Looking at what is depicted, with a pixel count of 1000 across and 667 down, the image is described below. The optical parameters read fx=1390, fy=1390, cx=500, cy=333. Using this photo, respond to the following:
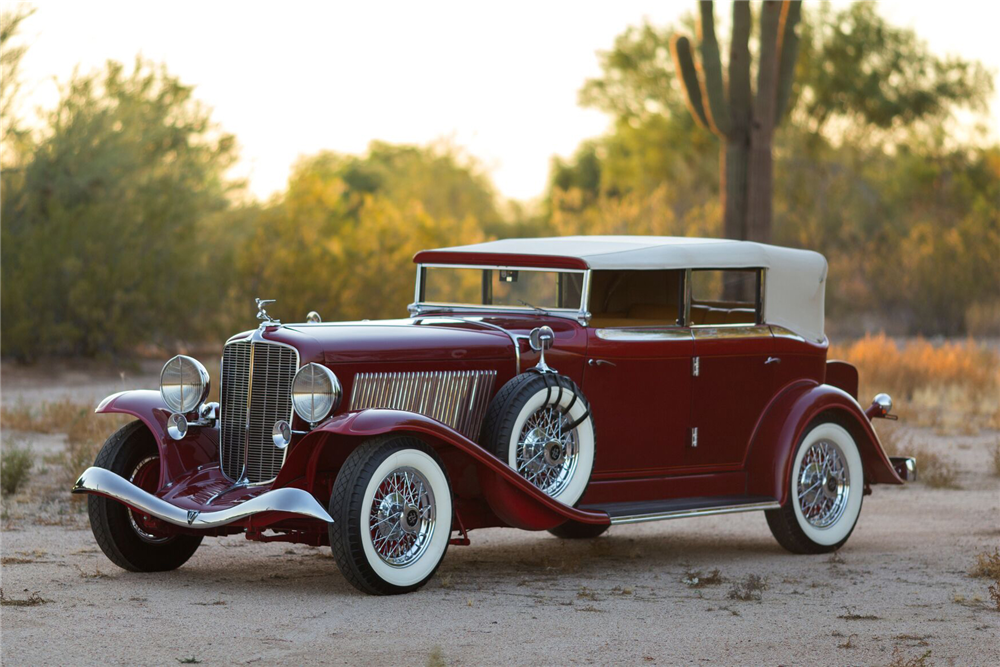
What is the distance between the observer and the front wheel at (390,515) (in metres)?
6.07

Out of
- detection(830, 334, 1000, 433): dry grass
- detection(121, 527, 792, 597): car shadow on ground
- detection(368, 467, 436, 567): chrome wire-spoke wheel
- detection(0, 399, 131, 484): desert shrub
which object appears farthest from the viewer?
detection(830, 334, 1000, 433): dry grass

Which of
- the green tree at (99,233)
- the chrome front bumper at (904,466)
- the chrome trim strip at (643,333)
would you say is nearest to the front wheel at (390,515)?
the chrome trim strip at (643,333)

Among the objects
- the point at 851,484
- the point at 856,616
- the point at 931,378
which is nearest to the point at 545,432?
the point at 856,616

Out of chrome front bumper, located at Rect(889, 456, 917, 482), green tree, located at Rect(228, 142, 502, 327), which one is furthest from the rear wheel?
green tree, located at Rect(228, 142, 502, 327)

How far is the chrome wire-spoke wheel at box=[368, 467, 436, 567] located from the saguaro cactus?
33.0 feet

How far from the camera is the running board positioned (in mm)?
7094

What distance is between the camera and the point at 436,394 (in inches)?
269

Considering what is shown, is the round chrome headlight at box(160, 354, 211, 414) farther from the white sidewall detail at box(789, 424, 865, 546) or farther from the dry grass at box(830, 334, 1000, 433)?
the dry grass at box(830, 334, 1000, 433)

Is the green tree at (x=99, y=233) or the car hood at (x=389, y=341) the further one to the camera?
the green tree at (x=99, y=233)

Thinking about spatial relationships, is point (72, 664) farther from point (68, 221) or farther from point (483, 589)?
point (68, 221)

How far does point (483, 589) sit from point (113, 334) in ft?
45.5

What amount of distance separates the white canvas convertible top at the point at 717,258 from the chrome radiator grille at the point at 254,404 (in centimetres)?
150

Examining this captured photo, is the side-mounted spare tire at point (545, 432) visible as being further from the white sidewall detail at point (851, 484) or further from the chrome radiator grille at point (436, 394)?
the white sidewall detail at point (851, 484)

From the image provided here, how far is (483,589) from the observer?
661 cm
